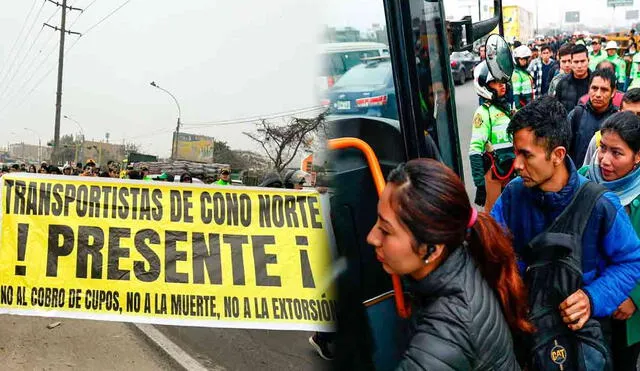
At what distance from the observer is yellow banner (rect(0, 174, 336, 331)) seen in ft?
11.9

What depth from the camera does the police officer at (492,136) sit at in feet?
14.4

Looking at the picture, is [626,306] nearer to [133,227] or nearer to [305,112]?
[305,112]

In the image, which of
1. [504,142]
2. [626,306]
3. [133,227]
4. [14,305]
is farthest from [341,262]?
[504,142]

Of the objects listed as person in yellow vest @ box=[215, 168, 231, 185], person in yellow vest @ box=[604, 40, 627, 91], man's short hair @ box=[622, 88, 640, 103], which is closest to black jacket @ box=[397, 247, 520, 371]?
person in yellow vest @ box=[215, 168, 231, 185]

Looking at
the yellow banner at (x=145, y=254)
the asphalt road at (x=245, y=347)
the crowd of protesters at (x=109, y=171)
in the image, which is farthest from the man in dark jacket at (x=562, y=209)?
the crowd of protesters at (x=109, y=171)

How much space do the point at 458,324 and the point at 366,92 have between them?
818 millimetres

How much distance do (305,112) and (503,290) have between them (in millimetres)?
849

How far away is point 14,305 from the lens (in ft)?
11.9

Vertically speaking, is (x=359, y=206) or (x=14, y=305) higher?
(x=359, y=206)

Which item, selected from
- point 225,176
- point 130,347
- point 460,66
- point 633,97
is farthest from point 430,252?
point 460,66

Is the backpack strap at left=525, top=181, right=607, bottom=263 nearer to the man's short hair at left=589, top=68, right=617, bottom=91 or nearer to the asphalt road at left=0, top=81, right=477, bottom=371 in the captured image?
the asphalt road at left=0, top=81, right=477, bottom=371

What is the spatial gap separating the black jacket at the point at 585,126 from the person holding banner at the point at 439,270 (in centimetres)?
330

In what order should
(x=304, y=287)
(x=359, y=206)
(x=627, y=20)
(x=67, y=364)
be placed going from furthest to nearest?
(x=627, y=20)
(x=67, y=364)
(x=304, y=287)
(x=359, y=206)

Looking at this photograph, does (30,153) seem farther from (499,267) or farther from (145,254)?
(499,267)
